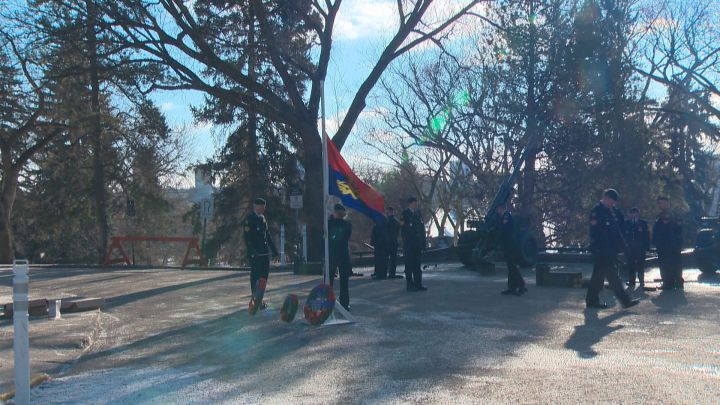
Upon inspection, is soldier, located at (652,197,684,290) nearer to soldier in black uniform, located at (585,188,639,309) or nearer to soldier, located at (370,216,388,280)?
soldier in black uniform, located at (585,188,639,309)

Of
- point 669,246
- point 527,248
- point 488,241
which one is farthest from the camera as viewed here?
point 527,248

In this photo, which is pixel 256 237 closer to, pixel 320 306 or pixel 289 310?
pixel 289 310

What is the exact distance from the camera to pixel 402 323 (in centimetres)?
1055

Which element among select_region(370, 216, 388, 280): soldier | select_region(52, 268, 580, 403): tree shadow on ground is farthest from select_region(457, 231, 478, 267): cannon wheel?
select_region(52, 268, 580, 403): tree shadow on ground

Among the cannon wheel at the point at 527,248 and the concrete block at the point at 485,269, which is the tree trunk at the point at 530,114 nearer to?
the cannon wheel at the point at 527,248

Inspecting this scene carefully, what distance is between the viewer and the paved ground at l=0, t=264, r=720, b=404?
6641 mm

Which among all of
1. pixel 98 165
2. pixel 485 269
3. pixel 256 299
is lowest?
pixel 256 299

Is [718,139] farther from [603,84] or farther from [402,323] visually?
[402,323]

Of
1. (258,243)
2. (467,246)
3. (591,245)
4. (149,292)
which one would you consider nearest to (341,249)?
(258,243)

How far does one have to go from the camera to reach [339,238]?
11461 mm

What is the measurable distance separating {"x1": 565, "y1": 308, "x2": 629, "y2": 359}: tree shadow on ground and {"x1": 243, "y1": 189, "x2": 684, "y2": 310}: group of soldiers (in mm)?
719

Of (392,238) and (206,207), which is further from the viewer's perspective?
(206,207)

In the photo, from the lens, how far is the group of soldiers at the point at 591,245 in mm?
11477

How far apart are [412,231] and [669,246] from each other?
199 inches
